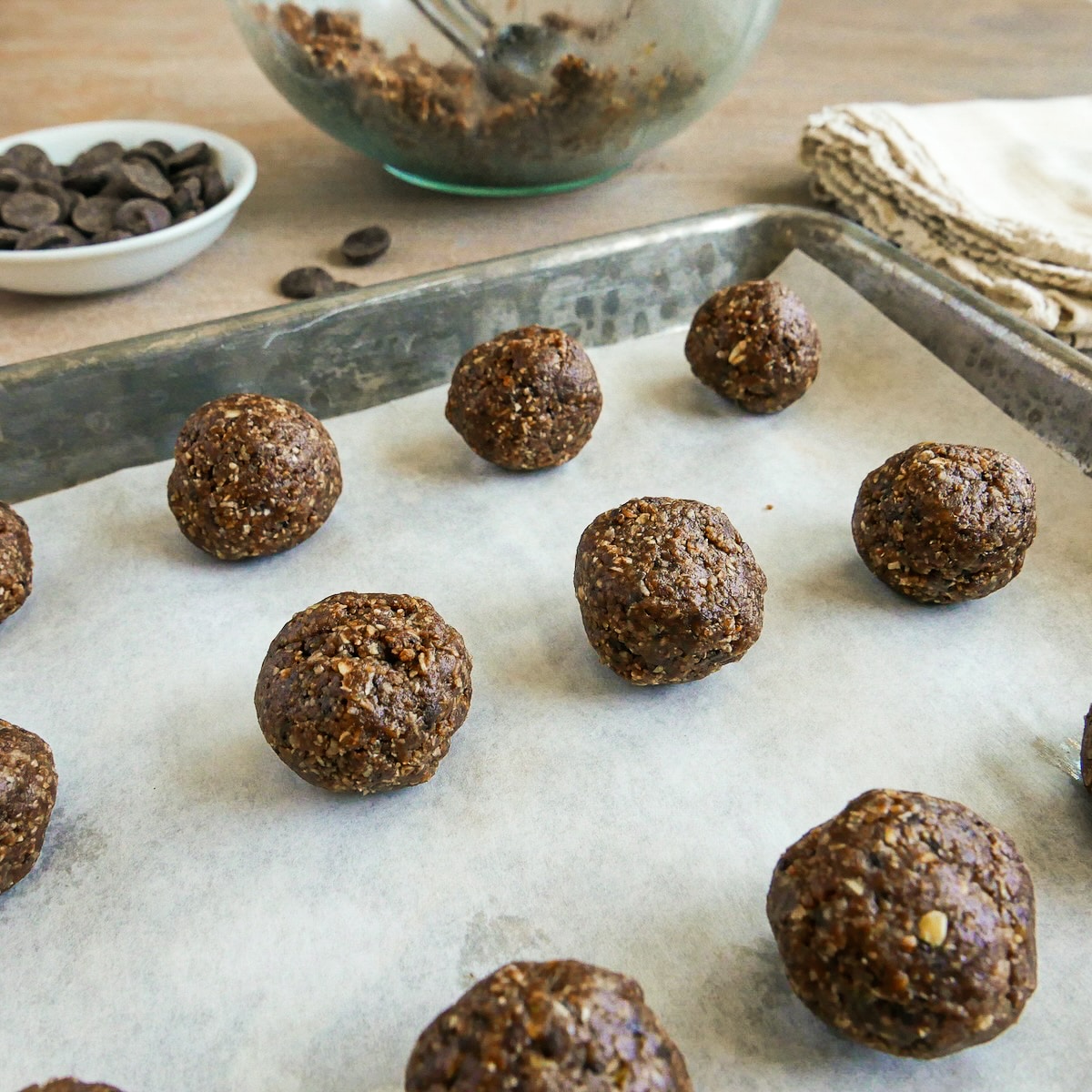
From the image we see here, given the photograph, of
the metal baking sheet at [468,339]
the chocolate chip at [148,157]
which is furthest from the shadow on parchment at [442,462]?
the chocolate chip at [148,157]

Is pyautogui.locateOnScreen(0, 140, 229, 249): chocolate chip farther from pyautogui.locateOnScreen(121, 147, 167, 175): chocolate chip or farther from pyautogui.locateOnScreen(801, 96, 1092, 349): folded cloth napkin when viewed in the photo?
pyautogui.locateOnScreen(801, 96, 1092, 349): folded cloth napkin

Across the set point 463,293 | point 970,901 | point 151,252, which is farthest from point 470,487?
point 970,901

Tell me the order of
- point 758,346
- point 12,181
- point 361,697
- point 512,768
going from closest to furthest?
point 361,697 < point 512,768 < point 758,346 < point 12,181

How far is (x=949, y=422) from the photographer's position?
2.97 m

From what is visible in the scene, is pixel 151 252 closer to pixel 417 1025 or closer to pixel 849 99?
pixel 417 1025

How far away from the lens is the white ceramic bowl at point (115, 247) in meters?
3.15

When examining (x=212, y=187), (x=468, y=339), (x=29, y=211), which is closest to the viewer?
(x=468, y=339)

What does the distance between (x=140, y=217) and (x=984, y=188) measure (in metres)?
2.74

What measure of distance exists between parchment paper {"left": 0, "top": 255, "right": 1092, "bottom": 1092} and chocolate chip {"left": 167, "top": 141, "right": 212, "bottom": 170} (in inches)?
51.1

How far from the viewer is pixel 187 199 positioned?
11.3 ft

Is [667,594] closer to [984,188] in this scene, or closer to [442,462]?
[442,462]

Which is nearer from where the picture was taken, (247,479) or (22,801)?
(22,801)

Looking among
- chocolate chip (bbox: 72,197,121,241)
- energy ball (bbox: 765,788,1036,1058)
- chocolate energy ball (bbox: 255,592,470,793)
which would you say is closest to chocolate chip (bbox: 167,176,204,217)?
chocolate chip (bbox: 72,197,121,241)

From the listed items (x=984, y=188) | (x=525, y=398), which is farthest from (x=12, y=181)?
(x=984, y=188)
